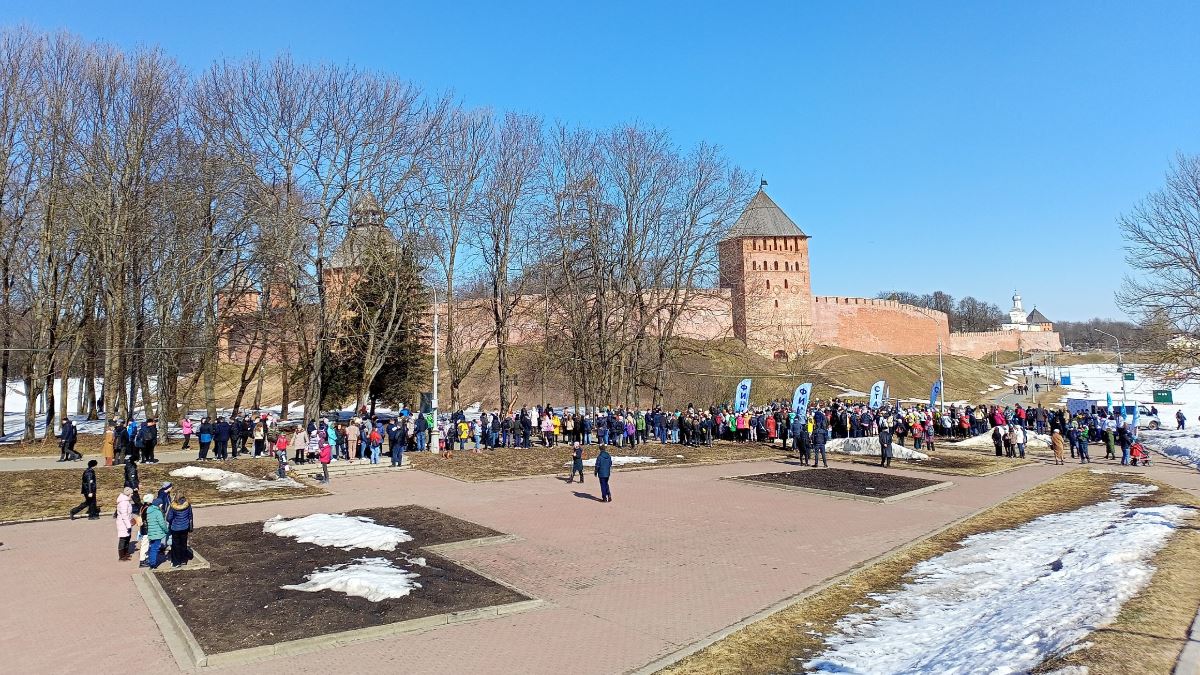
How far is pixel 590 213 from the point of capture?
35.5m

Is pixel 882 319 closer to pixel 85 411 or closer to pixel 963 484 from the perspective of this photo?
pixel 963 484

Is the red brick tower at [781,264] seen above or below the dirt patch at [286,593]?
above

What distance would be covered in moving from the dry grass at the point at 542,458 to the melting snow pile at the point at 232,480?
4.17 metres

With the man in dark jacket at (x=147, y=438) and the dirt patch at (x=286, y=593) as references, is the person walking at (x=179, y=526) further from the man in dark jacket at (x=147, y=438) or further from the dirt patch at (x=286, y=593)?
the man in dark jacket at (x=147, y=438)

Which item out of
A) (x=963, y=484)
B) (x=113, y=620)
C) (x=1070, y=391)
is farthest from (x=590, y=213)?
(x=1070, y=391)

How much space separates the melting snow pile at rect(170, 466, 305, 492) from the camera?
1677cm

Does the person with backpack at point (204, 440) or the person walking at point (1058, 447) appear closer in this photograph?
the person with backpack at point (204, 440)

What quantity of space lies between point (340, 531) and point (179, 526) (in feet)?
8.64

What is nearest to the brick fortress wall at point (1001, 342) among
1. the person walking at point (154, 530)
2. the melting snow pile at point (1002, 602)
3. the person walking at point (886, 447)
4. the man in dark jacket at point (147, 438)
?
the person walking at point (886, 447)

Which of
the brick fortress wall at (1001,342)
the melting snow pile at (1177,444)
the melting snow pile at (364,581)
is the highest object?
the brick fortress wall at (1001,342)

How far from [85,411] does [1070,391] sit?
91723mm

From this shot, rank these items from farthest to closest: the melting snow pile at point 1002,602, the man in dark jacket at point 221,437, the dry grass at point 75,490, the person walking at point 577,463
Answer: the man in dark jacket at point 221,437 → the person walking at point 577,463 → the dry grass at point 75,490 → the melting snow pile at point 1002,602

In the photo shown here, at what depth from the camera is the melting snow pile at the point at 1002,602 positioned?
21.6 feet

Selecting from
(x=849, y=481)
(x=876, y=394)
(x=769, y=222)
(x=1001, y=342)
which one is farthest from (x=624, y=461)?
(x=1001, y=342)
